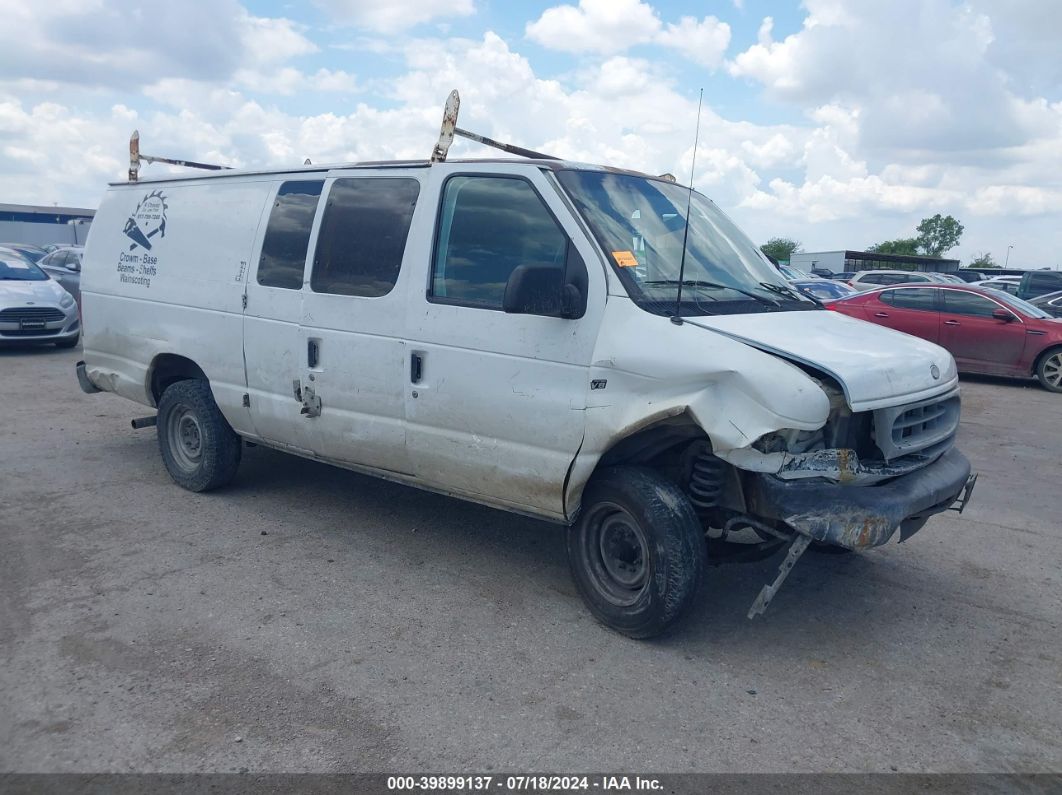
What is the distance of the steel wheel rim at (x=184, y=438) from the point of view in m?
6.35

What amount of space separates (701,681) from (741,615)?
2.55 ft

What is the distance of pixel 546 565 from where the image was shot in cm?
512

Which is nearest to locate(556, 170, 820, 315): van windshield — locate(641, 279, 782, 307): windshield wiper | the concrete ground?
locate(641, 279, 782, 307): windshield wiper

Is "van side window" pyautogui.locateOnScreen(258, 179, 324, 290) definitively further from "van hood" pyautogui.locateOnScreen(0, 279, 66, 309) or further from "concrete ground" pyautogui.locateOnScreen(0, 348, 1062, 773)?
"van hood" pyautogui.locateOnScreen(0, 279, 66, 309)

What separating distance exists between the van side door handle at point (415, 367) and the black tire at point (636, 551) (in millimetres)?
1166

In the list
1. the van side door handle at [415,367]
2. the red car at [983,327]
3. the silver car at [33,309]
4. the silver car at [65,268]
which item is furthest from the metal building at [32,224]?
the van side door handle at [415,367]

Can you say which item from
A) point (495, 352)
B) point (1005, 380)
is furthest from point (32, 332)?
point (1005, 380)

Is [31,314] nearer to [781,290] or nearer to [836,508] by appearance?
[781,290]

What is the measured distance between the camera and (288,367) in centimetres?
545

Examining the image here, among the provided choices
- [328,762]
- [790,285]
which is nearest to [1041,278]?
[790,285]

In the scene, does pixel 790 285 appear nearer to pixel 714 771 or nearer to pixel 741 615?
pixel 741 615

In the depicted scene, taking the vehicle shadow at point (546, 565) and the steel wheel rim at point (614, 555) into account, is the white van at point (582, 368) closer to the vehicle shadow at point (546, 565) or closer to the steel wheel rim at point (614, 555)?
the steel wheel rim at point (614, 555)

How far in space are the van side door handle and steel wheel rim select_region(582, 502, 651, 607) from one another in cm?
124

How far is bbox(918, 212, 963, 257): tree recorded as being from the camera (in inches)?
4267
